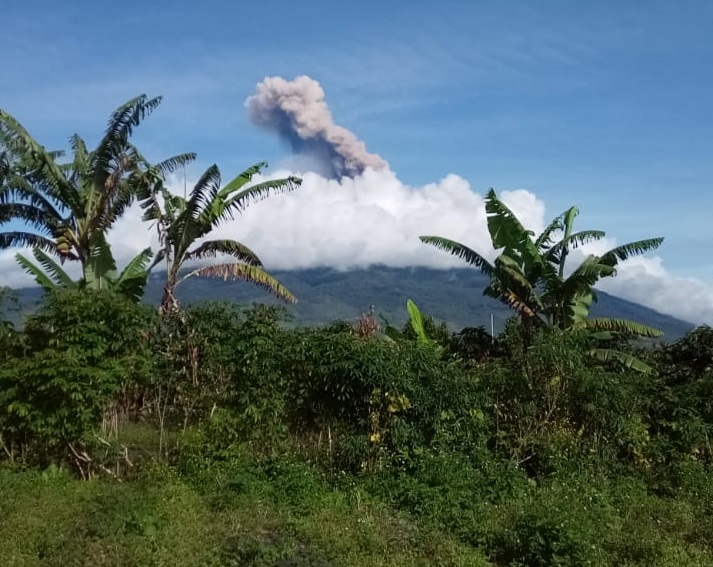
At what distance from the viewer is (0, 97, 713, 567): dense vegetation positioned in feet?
21.5

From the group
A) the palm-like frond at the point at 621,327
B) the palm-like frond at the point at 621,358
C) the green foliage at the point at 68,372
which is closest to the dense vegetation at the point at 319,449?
the green foliage at the point at 68,372

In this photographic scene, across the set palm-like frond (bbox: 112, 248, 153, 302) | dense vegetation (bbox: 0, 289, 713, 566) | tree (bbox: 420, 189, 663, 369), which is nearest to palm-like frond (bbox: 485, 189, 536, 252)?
tree (bbox: 420, 189, 663, 369)

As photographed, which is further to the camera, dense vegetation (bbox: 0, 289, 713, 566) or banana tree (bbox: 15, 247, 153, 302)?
banana tree (bbox: 15, 247, 153, 302)

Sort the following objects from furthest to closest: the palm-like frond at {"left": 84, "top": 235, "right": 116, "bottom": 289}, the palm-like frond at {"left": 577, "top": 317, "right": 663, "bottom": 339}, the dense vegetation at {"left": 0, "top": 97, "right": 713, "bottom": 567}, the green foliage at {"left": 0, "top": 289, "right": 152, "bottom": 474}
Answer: the palm-like frond at {"left": 577, "top": 317, "right": 663, "bottom": 339}
the palm-like frond at {"left": 84, "top": 235, "right": 116, "bottom": 289}
the green foliage at {"left": 0, "top": 289, "right": 152, "bottom": 474}
the dense vegetation at {"left": 0, "top": 97, "right": 713, "bottom": 567}

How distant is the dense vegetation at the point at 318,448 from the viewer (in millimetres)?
6562

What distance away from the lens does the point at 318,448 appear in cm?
887

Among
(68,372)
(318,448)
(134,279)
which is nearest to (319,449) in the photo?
(318,448)

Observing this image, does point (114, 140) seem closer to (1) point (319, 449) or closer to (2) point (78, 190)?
(2) point (78, 190)

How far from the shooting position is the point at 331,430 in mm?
8922

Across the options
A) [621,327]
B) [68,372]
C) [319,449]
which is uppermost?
[621,327]

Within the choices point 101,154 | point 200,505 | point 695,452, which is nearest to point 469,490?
point 200,505

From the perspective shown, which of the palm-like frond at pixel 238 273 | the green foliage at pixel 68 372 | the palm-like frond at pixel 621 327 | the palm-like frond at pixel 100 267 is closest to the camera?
the green foliage at pixel 68 372

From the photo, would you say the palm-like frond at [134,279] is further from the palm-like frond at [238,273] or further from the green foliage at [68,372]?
the green foliage at [68,372]

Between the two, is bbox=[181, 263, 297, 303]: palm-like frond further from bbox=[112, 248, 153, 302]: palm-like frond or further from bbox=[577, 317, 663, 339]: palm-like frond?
bbox=[577, 317, 663, 339]: palm-like frond
